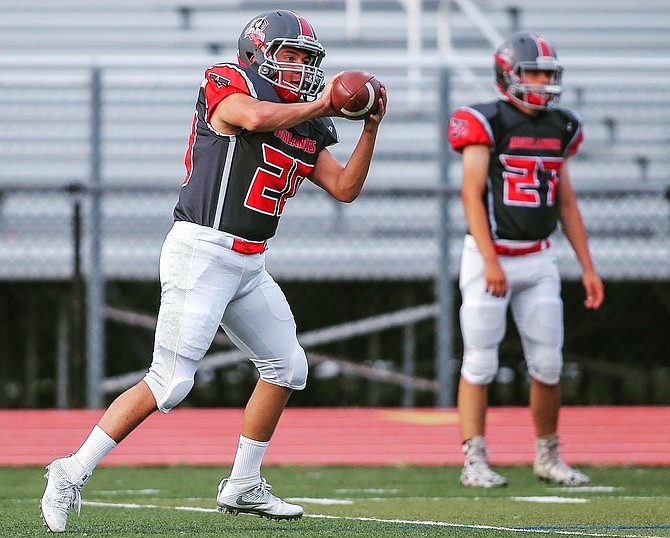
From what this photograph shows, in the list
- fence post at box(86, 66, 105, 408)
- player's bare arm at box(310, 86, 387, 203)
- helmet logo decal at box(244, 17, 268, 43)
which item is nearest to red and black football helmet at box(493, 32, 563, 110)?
player's bare arm at box(310, 86, 387, 203)

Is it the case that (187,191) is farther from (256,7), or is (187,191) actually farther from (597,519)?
(256,7)

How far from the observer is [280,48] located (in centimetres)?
381

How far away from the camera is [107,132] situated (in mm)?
9242

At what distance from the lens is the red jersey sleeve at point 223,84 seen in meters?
3.74

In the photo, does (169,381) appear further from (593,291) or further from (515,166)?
(593,291)

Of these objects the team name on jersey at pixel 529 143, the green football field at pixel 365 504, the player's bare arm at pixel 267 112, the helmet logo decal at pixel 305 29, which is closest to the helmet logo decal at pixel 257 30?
the helmet logo decal at pixel 305 29

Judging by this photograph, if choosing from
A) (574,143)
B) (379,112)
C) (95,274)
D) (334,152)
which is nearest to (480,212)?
(574,143)

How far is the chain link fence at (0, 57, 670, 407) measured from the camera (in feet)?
28.0

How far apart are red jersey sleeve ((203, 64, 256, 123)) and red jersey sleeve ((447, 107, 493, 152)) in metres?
1.67

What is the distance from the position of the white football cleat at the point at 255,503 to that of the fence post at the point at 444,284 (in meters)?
3.56

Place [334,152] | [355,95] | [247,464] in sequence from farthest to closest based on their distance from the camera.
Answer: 1. [334,152]
2. [247,464]
3. [355,95]

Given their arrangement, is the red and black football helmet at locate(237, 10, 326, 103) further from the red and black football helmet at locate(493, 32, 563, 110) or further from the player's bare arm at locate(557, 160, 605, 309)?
the player's bare arm at locate(557, 160, 605, 309)

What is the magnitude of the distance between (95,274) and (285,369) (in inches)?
150

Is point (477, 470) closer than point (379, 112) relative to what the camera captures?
No
